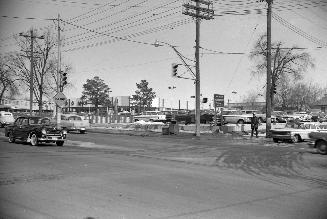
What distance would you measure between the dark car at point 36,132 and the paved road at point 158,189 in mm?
6160

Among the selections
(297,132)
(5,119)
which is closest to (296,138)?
(297,132)

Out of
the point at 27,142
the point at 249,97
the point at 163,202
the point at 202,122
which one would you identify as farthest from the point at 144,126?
the point at 249,97

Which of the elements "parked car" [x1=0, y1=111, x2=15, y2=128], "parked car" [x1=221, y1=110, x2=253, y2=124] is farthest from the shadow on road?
"parked car" [x1=0, y1=111, x2=15, y2=128]

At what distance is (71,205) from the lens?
7664 millimetres

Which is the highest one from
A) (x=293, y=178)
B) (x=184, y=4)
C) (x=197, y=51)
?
(x=184, y=4)

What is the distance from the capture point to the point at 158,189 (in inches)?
372

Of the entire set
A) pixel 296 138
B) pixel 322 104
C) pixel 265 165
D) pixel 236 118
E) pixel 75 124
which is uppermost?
pixel 322 104

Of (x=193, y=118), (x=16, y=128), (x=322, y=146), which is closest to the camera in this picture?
(x=322, y=146)

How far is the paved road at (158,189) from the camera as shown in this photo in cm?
734

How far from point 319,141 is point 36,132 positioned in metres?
13.8

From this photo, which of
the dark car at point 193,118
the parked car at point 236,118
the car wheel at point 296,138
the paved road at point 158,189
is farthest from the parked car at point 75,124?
the paved road at point 158,189

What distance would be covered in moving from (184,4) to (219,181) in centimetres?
2495

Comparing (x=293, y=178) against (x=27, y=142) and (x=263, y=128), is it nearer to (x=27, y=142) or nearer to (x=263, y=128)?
(x=27, y=142)

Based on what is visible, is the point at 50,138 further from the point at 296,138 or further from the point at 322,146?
the point at 296,138
